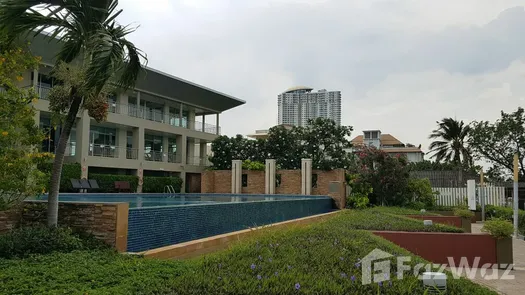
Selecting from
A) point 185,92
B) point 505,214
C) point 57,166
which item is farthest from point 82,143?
point 505,214

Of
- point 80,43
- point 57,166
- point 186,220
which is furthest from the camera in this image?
point 186,220

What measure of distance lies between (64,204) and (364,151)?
47.6 feet

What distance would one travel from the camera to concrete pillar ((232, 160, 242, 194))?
27500 mm

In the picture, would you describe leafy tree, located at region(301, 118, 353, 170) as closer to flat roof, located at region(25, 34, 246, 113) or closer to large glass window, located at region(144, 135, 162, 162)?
flat roof, located at region(25, 34, 246, 113)

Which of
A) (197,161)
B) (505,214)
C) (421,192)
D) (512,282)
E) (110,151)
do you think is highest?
(110,151)

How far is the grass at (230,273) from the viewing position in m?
4.14

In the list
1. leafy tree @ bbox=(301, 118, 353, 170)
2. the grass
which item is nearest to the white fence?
leafy tree @ bbox=(301, 118, 353, 170)

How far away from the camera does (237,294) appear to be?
4.03 m

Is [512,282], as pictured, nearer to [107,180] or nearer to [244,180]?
[244,180]

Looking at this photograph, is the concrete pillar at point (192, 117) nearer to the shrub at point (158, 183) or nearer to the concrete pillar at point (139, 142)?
the shrub at point (158, 183)

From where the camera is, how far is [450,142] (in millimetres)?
41031

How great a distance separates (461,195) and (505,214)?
4.33 meters

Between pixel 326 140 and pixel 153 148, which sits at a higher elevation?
pixel 326 140

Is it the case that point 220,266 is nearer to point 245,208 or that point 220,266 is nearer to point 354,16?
point 245,208
